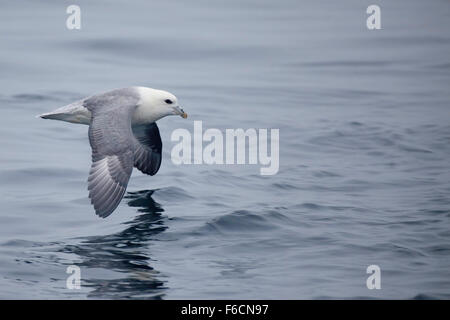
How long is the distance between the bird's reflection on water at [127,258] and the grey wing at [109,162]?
0.37 metres

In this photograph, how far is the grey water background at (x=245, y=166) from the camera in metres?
9.53

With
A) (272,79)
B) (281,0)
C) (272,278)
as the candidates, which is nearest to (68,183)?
(272,278)

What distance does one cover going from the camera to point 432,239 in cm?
1045

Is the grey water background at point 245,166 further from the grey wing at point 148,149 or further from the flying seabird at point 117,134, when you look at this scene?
the flying seabird at point 117,134

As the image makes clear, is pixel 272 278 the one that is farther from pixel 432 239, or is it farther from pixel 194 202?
pixel 194 202

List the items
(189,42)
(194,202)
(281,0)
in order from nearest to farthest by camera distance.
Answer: (194,202)
(189,42)
(281,0)

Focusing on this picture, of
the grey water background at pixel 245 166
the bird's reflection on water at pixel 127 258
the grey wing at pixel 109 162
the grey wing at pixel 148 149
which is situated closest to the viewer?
the bird's reflection on water at pixel 127 258

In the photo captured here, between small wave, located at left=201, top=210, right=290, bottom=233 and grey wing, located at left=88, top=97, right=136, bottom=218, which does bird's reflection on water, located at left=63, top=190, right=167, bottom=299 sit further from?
small wave, located at left=201, top=210, right=290, bottom=233

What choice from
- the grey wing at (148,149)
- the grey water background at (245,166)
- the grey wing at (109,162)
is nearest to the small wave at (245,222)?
the grey water background at (245,166)

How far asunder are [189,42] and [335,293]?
13648 millimetres

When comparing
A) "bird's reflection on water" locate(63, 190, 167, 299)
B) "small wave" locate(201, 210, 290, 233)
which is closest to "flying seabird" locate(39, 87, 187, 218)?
"bird's reflection on water" locate(63, 190, 167, 299)

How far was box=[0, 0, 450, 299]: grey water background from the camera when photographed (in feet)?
31.3

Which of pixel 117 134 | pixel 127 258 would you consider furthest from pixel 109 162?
pixel 127 258

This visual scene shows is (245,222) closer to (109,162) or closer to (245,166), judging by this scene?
(109,162)
